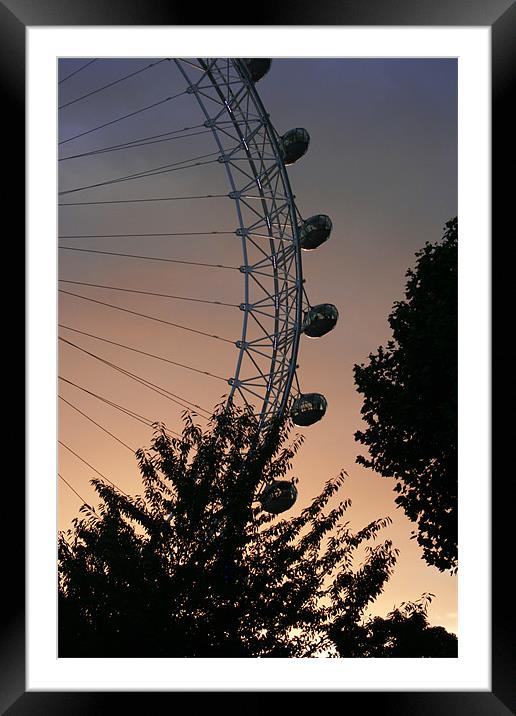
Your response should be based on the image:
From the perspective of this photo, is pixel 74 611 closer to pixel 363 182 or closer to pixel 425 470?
pixel 425 470

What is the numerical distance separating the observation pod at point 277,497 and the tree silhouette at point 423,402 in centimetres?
159

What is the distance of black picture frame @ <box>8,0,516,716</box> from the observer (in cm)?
182

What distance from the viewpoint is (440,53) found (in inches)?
79.8

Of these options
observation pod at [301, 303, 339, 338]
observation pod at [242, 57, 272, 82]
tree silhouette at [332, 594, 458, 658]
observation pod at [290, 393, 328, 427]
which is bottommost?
tree silhouette at [332, 594, 458, 658]

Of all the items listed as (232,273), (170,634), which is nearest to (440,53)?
(170,634)

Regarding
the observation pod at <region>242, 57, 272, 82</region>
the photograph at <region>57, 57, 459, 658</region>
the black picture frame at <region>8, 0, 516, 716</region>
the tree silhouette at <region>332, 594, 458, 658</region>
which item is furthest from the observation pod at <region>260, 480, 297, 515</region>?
the observation pod at <region>242, 57, 272, 82</region>

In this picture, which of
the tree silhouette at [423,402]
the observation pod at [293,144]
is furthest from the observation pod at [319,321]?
the observation pod at [293,144]

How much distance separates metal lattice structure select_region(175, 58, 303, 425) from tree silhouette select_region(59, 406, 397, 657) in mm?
1415

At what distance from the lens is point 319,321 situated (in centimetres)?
676

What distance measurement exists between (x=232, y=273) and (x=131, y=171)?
1.82 meters

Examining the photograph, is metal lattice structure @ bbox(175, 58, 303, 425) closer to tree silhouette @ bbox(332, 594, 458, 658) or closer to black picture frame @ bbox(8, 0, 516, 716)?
tree silhouette @ bbox(332, 594, 458, 658)

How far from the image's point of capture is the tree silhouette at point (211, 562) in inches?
171

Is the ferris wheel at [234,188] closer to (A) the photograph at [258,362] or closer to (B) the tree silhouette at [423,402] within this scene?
(A) the photograph at [258,362]

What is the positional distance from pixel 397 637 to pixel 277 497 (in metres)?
1.48
